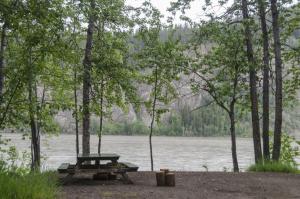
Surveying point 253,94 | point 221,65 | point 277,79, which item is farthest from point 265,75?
point 221,65

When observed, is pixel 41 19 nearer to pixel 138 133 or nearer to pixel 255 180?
pixel 255 180

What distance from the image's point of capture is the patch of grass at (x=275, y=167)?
13.0 m

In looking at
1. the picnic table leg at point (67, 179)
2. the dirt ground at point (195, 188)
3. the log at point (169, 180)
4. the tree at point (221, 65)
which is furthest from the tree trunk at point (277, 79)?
the picnic table leg at point (67, 179)

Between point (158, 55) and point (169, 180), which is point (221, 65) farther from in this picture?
point (169, 180)

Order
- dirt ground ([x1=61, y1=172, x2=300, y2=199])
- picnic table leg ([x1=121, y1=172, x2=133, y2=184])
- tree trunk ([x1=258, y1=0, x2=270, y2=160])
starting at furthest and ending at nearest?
tree trunk ([x1=258, y1=0, x2=270, y2=160])
picnic table leg ([x1=121, y1=172, x2=133, y2=184])
dirt ground ([x1=61, y1=172, x2=300, y2=199])

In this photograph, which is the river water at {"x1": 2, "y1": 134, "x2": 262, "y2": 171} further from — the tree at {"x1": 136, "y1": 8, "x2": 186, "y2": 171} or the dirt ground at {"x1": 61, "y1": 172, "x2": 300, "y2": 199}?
the dirt ground at {"x1": 61, "y1": 172, "x2": 300, "y2": 199}

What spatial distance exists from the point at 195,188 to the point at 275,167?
457cm

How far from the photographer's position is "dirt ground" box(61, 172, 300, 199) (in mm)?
8484

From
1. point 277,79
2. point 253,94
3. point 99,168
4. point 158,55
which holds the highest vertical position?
point 158,55

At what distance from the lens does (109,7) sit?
44.9 ft

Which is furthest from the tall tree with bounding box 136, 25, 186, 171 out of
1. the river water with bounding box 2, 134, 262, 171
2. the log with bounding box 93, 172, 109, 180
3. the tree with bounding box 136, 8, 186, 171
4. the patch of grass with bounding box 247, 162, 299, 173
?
the log with bounding box 93, 172, 109, 180

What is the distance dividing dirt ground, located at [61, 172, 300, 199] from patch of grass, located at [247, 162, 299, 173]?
96 centimetres

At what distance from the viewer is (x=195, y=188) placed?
377 inches

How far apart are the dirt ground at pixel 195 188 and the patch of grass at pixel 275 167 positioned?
0.96 metres
